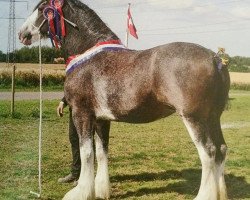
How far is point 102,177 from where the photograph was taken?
668 centimetres

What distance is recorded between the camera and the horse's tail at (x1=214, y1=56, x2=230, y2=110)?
5367mm

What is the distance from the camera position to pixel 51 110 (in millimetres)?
19484

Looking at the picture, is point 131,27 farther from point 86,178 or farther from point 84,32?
point 86,178

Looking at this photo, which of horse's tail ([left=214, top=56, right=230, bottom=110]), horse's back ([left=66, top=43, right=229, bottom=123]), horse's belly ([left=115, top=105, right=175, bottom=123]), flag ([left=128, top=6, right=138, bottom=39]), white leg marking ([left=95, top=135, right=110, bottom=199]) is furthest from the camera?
flag ([left=128, top=6, right=138, bottom=39])

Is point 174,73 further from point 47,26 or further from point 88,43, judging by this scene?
point 47,26

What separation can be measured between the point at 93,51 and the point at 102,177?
2168mm

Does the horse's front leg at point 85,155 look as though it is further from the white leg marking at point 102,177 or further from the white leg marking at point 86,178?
the white leg marking at point 102,177

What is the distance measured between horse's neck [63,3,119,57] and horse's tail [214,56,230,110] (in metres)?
1.81

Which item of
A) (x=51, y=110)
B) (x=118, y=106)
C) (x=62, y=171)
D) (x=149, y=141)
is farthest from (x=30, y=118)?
(x=118, y=106)

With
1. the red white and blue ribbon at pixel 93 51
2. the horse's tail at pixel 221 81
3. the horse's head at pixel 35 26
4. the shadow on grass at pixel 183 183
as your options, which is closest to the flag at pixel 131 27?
the shadow on grass at pixel 183 183

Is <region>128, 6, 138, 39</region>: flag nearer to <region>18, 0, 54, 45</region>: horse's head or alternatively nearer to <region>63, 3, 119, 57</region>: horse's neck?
<region>18, 0, 54, 45</region>: horse's head

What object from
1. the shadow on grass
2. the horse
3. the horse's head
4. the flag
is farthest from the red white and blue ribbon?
the flag

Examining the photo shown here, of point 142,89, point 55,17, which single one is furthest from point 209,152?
point 55,17

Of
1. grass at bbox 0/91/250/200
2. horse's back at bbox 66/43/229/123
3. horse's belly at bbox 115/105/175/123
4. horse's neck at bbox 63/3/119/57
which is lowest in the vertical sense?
grass at bbox 0/91/250/200
